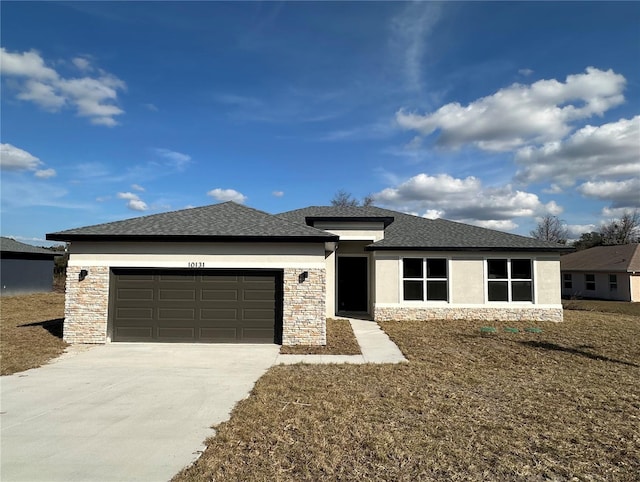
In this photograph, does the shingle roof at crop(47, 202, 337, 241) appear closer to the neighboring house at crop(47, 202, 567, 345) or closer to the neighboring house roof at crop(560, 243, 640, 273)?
the neighboring house at crop(47, 202, 567, 345)

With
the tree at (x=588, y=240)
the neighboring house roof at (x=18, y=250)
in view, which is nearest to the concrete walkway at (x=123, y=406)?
the neighboring house roof at (x=18, y=250)

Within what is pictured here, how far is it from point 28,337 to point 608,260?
1506 inches

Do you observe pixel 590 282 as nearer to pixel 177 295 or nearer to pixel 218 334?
pixel 218 334

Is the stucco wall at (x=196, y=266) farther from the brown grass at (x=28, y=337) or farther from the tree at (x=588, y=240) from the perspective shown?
the tree at (x=588, y=240)

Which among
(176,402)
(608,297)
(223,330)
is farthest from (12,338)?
(608,297)

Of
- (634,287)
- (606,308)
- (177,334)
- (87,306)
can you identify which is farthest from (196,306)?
(634,287)

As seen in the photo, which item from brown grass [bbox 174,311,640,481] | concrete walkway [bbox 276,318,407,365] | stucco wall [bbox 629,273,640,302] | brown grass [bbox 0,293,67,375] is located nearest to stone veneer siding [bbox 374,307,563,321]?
concrete walkway [bbox 276,318,407,365]

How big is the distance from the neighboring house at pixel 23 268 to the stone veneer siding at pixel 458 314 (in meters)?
24.4

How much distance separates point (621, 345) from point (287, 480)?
11.2 meters

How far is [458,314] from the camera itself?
15.9 meters

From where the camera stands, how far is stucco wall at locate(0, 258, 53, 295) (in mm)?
26406

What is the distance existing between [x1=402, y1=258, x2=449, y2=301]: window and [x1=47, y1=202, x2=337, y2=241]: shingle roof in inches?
236

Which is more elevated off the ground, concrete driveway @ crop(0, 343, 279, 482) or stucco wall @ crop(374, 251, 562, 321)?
stucco wall @ crop(374, 251, 562, 321)

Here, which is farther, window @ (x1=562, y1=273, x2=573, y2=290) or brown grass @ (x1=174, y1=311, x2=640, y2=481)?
window @ (x1=562, y1=273, x2=573, y2=290)
